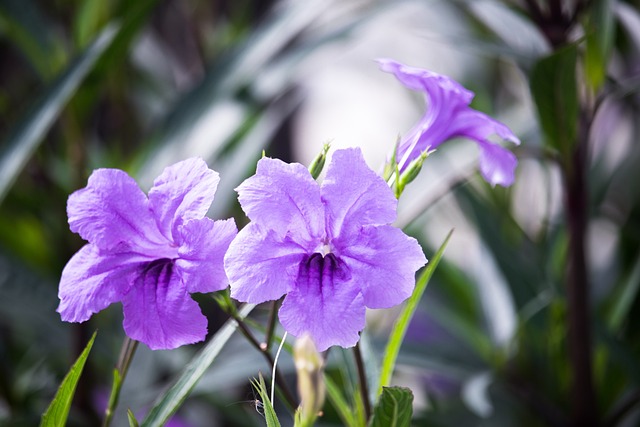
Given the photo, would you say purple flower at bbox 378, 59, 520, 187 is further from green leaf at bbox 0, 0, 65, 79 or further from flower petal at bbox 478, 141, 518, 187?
green leaf at bbox 0, 0, 65, 79

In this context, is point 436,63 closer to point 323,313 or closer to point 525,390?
point 525,390

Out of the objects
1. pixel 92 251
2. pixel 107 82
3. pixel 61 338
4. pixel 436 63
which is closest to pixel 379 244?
pixel 92 251

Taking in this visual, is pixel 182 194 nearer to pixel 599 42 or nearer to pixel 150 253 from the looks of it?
pixel 150 253

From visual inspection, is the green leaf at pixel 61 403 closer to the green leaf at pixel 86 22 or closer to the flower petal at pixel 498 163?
the flower petal at pixel 498 163

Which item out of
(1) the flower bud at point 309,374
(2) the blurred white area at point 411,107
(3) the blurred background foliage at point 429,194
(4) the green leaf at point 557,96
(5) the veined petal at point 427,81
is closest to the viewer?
(1) the flower bud at point 309,374

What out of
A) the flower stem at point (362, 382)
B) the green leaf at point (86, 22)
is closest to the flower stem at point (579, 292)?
the flower stem at point (362, 382)

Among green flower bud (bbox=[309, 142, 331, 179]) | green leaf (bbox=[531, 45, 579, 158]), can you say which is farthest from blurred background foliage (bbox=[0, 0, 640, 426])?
green flower bud (bbox=[309, 142, 331, 179])

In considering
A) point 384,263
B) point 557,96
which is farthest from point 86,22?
point 384,263
